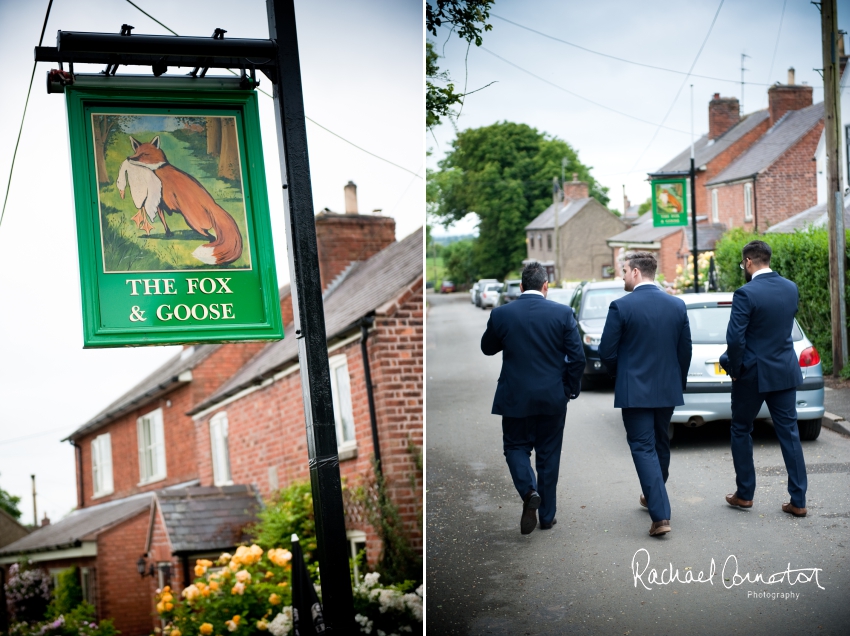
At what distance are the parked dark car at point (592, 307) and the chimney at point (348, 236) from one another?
37.1 ft

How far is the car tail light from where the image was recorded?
4285 mm

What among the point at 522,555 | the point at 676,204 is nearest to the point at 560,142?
the point at 676,204

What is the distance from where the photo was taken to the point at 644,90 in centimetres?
459

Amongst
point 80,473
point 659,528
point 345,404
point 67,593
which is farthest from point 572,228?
point 80,473

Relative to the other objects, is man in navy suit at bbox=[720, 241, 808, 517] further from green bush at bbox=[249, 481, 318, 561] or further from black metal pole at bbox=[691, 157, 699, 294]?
green bush at bbox=[249, 481, 318, 561]

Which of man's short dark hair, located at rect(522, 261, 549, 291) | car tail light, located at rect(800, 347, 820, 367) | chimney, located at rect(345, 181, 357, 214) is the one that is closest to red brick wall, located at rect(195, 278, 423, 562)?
man's short dark hair, located at rect(522, 261, 549, 291)

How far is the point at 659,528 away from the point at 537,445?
768mm

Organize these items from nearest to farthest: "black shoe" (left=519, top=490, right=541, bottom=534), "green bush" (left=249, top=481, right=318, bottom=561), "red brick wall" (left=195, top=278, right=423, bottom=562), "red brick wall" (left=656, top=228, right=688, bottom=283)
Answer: "black shoe" (left=519, top=490, right=541, bottom=534) → "red brick wall" (left=656, top=228, right=688, bottom=283) → "red brick wall" (left=195, top=278, right=423, bottom=562) → "green bush" (left=249, top=481, right=318, bottom=561)

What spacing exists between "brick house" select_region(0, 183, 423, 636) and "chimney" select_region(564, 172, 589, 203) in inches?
208

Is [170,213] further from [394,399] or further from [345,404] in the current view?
[345,404]

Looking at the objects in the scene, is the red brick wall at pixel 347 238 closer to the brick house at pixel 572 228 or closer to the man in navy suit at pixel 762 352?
the brick house at pixel 572 228

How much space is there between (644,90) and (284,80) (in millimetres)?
2005

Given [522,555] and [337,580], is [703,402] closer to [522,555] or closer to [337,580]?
[522,555]

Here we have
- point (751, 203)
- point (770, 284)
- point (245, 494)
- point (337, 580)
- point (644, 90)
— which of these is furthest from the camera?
point (245, 494)
